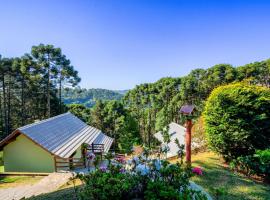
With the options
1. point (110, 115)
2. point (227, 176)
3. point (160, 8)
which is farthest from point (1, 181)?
point (110, 115)

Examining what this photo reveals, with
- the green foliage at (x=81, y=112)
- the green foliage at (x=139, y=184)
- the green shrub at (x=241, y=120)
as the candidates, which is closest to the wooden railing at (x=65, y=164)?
the green shrub at (x=241, y=120)

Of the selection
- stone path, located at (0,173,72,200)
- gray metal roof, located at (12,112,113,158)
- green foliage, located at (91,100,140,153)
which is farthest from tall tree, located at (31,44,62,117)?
stone path, located at (0,173,72,200)

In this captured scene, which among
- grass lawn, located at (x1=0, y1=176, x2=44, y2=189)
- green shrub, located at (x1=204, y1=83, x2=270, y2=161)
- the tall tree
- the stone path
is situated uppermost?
the tall tree

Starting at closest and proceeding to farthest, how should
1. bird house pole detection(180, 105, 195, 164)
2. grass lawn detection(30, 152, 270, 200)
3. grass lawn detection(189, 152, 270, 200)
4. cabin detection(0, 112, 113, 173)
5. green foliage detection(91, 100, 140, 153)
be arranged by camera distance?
grass lawn detection(30, 152, 270, 200), grass lawn detection(189, 152, 270, 200), bird house pole detection(180, 105, 195, 164), cabin detection(0, 112, 113, 173), green foliage detection(91, 100, 140, 153)

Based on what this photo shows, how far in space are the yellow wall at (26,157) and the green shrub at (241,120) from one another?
35.7 feet

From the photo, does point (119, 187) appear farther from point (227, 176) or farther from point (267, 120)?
point (267, 120)

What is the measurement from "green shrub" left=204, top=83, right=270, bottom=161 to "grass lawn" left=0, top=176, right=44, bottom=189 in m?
9.34

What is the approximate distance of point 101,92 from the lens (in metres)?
158

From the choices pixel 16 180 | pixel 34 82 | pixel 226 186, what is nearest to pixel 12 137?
pixel 16 180

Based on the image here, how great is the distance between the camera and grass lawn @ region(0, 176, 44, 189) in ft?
33.6

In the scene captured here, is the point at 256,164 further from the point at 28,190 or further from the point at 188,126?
the point at 28,190

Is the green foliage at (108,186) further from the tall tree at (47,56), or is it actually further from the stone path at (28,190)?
the tall tree at (47,56)

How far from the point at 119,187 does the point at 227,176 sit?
5.05 m

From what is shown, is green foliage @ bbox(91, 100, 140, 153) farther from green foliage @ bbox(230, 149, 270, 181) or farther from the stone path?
green foliage @ bbox(230, 149, 270, 181)
